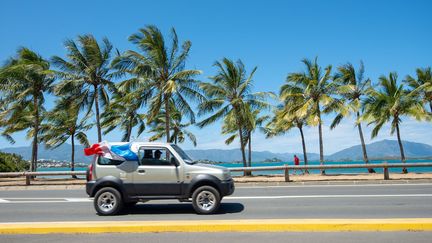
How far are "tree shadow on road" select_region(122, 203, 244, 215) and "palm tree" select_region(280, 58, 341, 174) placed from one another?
697 inches

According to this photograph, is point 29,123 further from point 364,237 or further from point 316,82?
point 364,237

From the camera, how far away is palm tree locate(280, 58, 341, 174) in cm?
2680

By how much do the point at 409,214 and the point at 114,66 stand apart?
20636mm

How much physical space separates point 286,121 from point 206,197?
2503 cm

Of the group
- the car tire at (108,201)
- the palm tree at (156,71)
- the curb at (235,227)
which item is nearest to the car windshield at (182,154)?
the car tire at (108,201)

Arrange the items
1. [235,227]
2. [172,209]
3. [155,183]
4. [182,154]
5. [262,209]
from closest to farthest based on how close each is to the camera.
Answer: [235,227] < [155,183] < [182,154] < [262,209] < [172,209]

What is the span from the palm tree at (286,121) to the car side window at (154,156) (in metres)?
19.1

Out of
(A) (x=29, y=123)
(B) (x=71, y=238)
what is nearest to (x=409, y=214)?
(B) (x=71, y=238)

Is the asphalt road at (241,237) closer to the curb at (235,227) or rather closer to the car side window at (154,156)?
the curb at (235,227)

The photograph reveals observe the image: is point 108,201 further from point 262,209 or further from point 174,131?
point 174,131

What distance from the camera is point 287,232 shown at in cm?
660

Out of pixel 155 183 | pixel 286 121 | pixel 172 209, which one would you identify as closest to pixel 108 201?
pixel 155 183

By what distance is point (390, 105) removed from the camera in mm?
26062

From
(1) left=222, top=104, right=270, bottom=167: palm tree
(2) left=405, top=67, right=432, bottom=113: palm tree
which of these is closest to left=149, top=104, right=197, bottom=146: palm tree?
(1) left=222, top=104, right=270, bottom=167: palm tree
